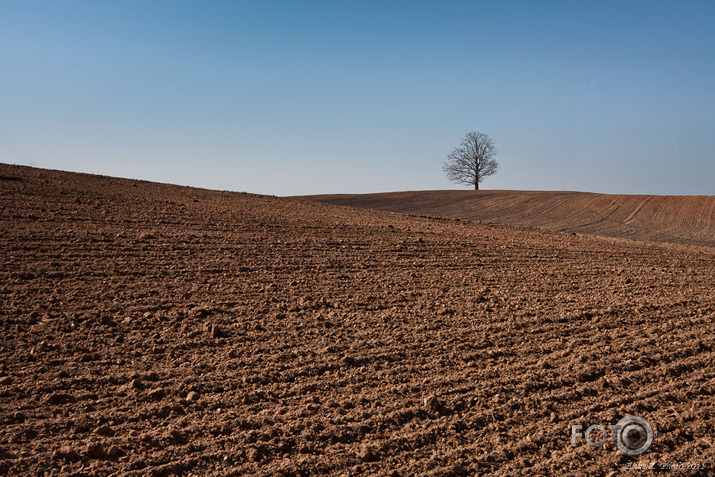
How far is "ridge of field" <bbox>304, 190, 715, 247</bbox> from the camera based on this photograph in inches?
1070

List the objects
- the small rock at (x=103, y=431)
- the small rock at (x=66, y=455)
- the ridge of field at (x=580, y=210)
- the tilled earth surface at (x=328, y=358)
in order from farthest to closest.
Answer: the ridge of field at (x=580, y=210)
the small rock at (x=103, y=431)
the tilled earth surface at (x=328, y=358)
the small rock at (x=66, y=455)

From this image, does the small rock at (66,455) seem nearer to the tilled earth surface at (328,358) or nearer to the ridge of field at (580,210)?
the tilled earth surface at (328,358)

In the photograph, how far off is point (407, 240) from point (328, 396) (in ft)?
28.5

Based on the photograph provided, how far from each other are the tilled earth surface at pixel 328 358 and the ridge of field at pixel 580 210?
58.1 ft

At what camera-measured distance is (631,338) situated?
632 cm

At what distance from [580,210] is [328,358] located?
113 feet

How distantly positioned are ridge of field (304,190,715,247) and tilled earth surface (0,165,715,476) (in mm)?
17700

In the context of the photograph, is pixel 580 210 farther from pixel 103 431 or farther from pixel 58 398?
pixel 103 431

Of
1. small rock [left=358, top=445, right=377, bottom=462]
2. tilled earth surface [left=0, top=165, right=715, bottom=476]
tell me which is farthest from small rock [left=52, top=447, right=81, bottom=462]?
small rock [left=358, top=445, right=377, bottom=462]

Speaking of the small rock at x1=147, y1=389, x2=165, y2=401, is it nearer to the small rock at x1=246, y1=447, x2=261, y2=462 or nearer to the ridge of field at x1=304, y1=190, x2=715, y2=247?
the small rock at x1=246, y1=447, x2=261, y2=462

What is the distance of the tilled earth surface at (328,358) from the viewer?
12.6 feet

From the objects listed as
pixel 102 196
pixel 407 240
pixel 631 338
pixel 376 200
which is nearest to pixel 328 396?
pixel 631 338

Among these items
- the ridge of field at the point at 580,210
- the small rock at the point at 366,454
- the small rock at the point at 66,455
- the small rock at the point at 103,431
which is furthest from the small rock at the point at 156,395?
the ridge of field at the point at 580,210

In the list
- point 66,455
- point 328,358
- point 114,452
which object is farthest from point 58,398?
point 328,358
